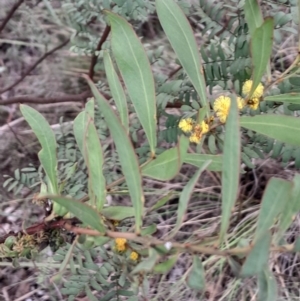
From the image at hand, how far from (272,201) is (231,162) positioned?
2.0 inches

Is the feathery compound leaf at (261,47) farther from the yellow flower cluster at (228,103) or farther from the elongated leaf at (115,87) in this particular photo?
the elongated leaf at (115,87)

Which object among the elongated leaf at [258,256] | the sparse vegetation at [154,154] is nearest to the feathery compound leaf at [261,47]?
the sparse vegetation at [154,154]

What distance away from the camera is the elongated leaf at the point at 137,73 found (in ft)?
1.86

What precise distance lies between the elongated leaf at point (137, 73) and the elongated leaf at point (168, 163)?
0.11 feet

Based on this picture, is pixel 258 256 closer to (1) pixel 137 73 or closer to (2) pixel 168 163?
(2) pixel 168 163

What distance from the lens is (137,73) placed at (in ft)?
1.90

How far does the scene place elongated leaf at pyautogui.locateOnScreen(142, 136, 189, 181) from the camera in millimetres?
473

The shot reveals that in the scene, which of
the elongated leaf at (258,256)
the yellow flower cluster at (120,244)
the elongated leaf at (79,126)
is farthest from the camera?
the elongated leaf at (79,126)

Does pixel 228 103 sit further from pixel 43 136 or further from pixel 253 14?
pixel 43 136

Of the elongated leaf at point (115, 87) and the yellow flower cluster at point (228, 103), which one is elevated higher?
the elongated leaf at point (115, 87)

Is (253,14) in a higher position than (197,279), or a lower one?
higher

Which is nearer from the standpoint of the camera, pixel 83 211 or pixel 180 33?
pixel 83 211

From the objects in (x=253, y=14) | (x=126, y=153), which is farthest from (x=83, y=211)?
(x=253, y=14)

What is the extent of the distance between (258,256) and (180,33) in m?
0.29
